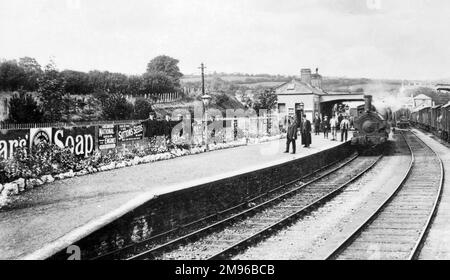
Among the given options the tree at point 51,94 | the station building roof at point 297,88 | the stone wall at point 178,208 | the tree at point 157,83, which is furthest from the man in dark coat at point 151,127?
the station building roof at point 297,88

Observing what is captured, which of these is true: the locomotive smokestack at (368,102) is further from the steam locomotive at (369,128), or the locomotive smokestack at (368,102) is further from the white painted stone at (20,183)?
the white painted stone at (20,183)

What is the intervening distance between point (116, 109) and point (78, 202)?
1815 cm

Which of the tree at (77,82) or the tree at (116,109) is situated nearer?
the tree at (116,109)

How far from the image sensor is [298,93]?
149 ft

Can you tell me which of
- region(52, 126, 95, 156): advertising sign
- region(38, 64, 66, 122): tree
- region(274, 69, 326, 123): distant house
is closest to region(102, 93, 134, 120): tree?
region(38, 64, 66, 122): tree

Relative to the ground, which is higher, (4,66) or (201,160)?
(4,66)

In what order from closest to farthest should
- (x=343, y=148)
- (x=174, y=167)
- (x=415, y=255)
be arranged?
(x=415, y=255), (x=174, y=167), (x=343, y=148)

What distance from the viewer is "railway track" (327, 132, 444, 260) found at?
8.07 m

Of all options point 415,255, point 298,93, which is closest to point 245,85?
point 298,93

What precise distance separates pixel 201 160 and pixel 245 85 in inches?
1792

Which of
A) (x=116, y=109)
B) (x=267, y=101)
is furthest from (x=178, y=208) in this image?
(x=267, y=101)

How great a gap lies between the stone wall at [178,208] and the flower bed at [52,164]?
330 cm

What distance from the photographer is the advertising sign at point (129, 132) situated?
15586 mm
